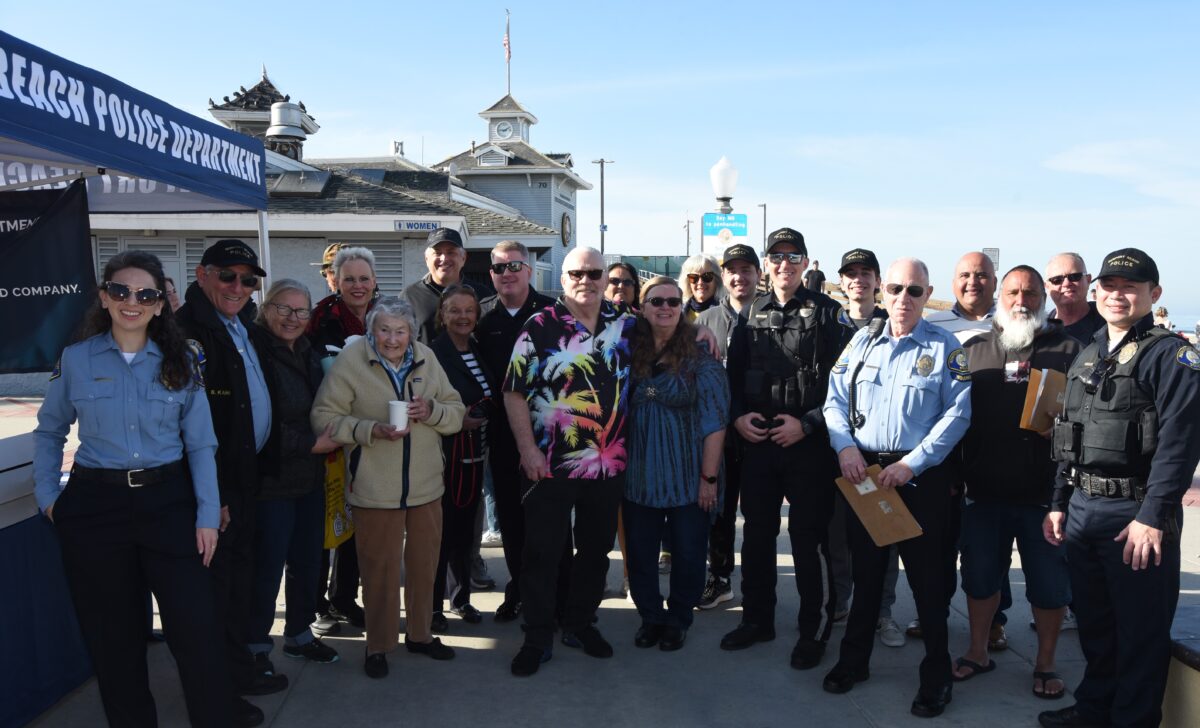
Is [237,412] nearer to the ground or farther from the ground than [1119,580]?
farther from the ground

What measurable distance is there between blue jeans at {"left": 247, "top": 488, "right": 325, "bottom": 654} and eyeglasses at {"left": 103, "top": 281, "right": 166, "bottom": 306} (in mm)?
1203

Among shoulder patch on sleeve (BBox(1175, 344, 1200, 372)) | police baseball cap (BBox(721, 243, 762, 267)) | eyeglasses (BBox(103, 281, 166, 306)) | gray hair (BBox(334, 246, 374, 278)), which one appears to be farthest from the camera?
police baseball cap (BBox(721, 243, 762, 267))

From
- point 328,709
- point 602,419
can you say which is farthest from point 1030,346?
point 328,709

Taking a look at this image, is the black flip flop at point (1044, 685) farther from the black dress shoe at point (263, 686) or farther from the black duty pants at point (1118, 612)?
the black dress shoe at point (263, 686)

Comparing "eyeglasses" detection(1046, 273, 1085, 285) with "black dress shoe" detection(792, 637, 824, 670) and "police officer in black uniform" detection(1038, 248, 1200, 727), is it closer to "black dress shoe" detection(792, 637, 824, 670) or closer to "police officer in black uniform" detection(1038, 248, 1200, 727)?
"police officer in black uniform" detection(1038, 248, 1200, 727)

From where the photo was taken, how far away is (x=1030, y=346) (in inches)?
147

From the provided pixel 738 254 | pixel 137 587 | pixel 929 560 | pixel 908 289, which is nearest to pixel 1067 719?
pixel 929 560

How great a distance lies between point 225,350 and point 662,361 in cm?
201

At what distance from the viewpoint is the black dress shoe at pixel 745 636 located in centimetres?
430

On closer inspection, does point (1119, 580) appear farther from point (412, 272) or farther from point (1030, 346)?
point (412, 272)

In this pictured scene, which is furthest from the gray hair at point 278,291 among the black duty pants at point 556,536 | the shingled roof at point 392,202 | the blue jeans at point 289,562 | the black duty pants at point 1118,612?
the shingled roof at point 392,202

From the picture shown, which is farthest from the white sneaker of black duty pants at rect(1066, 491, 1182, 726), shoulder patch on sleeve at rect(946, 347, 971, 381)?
shoulder patch on sleeve at rect(946, 347, 971, 381)

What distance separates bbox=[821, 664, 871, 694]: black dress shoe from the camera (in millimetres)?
3785

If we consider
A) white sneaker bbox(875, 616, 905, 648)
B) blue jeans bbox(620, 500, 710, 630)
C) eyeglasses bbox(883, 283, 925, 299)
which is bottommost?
white sneaker bbox(875, 616, 905, 648)
